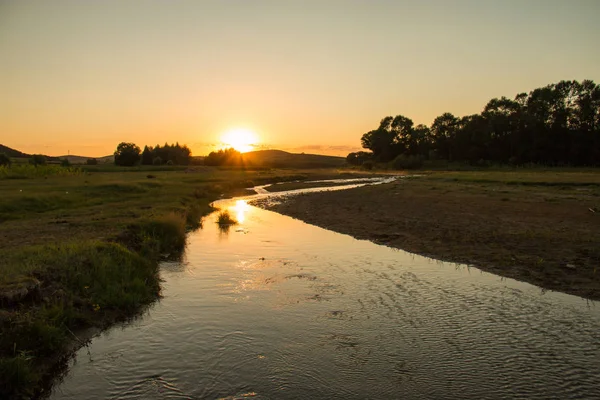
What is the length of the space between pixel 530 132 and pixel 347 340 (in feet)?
370

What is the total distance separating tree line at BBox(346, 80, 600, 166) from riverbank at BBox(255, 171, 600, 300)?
64.3 m

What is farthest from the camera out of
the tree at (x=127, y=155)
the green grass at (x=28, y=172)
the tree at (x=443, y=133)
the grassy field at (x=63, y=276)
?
the tree at (x=443, y=133)

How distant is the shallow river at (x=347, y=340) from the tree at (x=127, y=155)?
131158 mm

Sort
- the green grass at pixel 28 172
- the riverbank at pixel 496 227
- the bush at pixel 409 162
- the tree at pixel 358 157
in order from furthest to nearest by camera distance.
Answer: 1. the tree at pixel 358 157
2. the bush at pixel 409 162
3. the green grass at pixel 28 172
4. the riverbank at pixel 496 227

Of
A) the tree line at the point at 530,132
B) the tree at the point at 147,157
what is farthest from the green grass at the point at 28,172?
the tree line at the point at 530,132

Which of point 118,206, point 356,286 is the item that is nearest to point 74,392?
point 356,286

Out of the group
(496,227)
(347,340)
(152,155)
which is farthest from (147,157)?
(347,340)

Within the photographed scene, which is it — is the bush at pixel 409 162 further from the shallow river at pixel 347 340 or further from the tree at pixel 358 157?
the shallow river at pixel 347 340

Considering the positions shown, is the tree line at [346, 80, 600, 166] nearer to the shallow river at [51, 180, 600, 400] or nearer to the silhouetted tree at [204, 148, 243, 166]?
the silhouetted tree at [204, 148, 243, 166]

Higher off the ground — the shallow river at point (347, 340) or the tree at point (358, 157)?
the tree at point (358, 157)

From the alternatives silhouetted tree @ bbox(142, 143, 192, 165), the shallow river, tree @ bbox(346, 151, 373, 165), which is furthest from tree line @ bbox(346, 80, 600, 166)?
the shallow river

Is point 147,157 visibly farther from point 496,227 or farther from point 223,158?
point 496,227

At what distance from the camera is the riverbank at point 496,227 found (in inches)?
636

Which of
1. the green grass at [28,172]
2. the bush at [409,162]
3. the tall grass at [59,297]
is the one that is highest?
the green grass at [28,172]
